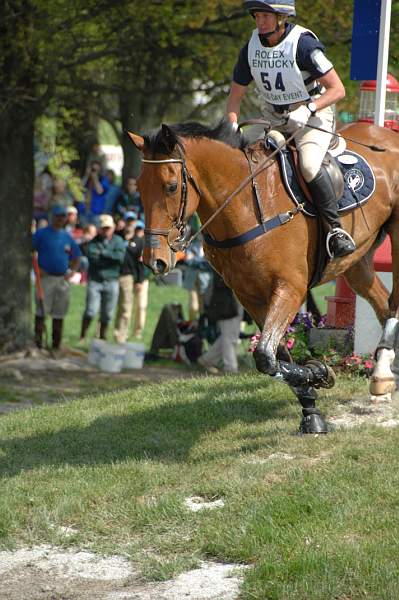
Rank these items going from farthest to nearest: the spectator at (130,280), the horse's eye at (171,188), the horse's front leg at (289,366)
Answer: the spectator at (130,280), the horse's front leg at (289,366), the horse's eye at (171,188)

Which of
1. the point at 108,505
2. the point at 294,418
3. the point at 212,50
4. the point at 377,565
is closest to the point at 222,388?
the point at 294,418

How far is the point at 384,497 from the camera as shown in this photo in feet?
22.9

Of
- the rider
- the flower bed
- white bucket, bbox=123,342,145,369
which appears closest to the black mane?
the rider

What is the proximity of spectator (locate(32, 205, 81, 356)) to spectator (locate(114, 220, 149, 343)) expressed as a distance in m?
1.04

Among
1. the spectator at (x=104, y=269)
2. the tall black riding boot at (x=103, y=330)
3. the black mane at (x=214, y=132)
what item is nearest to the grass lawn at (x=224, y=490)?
the black mane at (x=214, y=132)

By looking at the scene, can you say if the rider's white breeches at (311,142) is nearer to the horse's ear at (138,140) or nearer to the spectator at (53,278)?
the horse's ear at (138,140)

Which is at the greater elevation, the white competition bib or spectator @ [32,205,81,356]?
the white competition bib

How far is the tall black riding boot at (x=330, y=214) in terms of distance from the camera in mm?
8078

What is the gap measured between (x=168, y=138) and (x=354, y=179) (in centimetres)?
179

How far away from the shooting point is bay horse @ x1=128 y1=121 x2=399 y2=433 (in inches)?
296

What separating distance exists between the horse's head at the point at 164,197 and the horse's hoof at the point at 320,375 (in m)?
1.57

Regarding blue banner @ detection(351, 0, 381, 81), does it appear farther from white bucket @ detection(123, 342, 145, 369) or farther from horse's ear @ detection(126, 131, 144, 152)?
white bucket @ detection(123, 342, 145, 369)

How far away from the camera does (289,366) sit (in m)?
8.19

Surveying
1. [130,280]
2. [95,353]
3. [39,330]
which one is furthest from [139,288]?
[95,353]
